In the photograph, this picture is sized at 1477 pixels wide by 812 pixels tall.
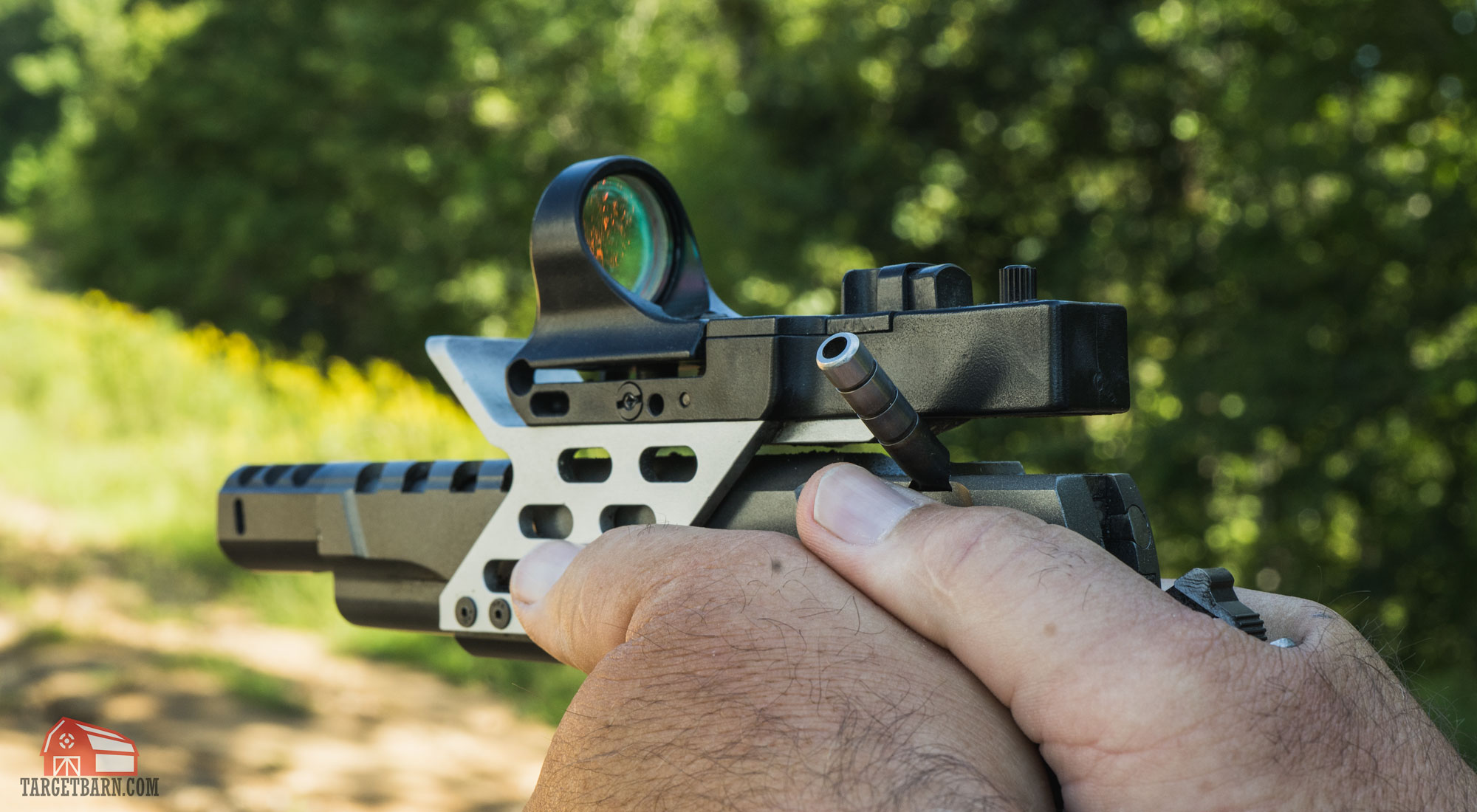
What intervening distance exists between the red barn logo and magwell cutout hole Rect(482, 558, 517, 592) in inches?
103

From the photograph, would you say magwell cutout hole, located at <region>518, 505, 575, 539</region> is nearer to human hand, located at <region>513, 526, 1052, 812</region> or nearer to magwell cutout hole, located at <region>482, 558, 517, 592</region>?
magwell cutout hole, located at <region>482, 558, 517, 592</region>

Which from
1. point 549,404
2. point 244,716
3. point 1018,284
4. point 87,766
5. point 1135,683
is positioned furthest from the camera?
point 244,716

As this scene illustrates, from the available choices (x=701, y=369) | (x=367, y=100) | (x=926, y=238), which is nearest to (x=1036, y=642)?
(x=701, y=369)

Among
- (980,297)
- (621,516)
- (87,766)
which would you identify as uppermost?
(980,297)

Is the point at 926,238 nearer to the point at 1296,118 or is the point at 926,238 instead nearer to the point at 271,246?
the point at 1296,118

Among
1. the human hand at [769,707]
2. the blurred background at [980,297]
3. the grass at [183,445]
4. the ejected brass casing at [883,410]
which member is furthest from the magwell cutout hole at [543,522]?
the grass at [183,445]

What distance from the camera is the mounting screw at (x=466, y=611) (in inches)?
65.9

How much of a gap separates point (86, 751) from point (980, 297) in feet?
21.0

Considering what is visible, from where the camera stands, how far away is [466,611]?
168 cm

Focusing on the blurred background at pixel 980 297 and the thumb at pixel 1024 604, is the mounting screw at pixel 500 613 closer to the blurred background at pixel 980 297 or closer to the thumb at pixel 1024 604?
the thumb at pixel 1024 604

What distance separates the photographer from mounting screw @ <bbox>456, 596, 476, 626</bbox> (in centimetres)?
167

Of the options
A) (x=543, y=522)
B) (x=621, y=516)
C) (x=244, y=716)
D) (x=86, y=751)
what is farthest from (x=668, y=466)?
(x=244, y=716)

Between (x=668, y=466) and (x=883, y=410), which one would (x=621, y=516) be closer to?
(x=668, y=466)

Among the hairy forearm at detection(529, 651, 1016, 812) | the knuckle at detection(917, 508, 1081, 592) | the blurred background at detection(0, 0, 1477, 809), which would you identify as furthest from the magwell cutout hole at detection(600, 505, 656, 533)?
the blurred background at detection(0, 0, 1477, 809)
